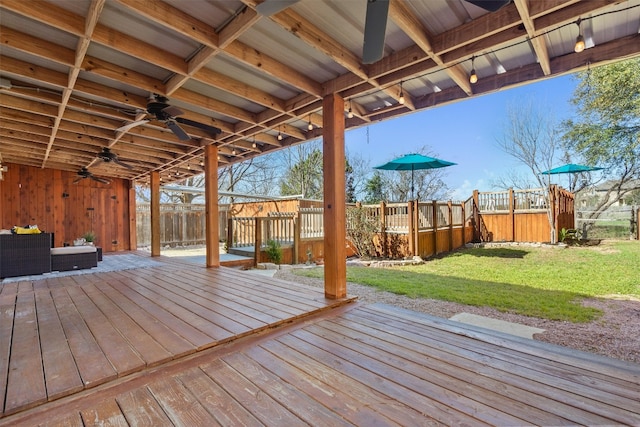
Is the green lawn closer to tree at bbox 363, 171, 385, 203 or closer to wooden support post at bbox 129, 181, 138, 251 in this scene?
wooden support post at bbox 129, 181, 138, 251

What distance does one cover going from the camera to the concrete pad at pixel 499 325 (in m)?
2.99

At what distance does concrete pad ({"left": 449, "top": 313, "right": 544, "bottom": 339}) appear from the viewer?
9.82ft

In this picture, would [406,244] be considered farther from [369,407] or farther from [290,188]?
[290,188]

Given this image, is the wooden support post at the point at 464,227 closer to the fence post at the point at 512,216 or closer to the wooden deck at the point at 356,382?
the fence post at the point at 512,216

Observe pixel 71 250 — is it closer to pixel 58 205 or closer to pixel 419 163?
pixel 58 205

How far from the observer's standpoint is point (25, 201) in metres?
7.57

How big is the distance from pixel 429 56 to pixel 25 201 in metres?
9.96

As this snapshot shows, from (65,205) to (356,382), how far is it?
9925mm

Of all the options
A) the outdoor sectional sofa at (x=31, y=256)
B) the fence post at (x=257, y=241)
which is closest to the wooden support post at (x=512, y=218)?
the fence post at (x=257, y=241)

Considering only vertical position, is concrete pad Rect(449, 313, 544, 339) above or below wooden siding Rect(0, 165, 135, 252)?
below

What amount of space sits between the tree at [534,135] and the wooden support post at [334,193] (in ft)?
33.8

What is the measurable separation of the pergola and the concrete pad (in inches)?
59.3

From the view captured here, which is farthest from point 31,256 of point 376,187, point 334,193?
point 376,187

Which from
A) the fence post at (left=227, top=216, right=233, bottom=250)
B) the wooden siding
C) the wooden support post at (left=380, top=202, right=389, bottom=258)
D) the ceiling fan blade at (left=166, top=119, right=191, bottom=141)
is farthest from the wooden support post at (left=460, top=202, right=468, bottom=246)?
the wooden siding
